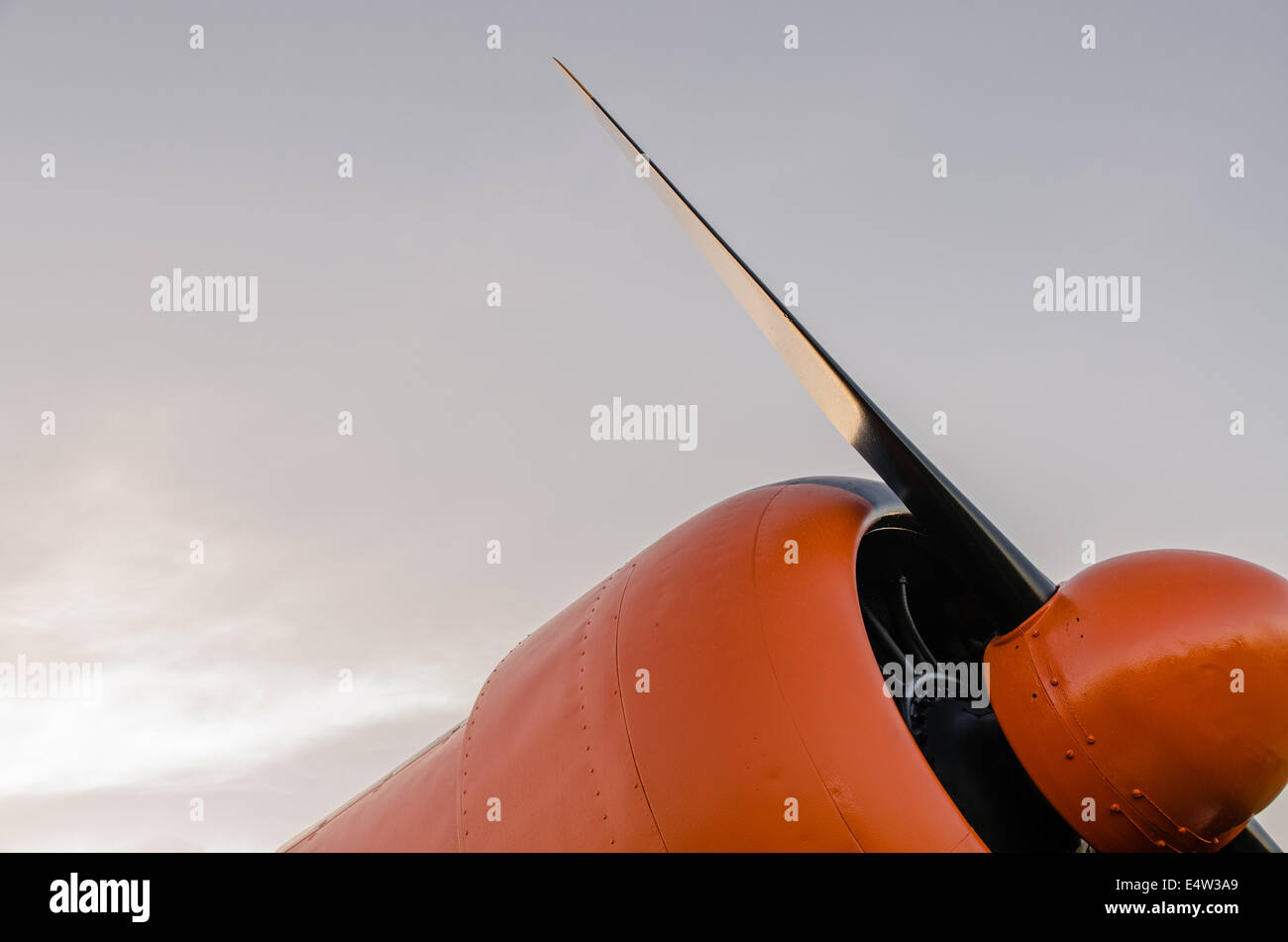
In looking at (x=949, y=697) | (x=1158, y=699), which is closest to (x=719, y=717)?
(x=949, y=697)

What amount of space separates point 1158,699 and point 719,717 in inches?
89.6

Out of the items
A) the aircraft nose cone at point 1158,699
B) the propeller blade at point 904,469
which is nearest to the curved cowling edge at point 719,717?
the propeller blade at point 904,469

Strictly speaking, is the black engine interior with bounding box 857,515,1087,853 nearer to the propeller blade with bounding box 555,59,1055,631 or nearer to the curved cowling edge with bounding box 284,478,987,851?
the propeller blade with bounding box 555,59,1055,631

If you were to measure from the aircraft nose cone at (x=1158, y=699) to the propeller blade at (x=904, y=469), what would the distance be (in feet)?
0.79

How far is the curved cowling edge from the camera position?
203 inches

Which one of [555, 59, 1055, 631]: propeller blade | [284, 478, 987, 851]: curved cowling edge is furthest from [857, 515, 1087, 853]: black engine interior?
[284, 478, 987, 851]: curved cowling edge

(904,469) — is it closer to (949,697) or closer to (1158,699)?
(949,697)

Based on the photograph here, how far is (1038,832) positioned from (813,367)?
310 centimetres

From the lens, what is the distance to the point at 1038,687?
5.50 m

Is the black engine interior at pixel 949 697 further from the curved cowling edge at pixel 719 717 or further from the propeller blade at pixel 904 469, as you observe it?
the curved cowling edge at pixel 719 717
